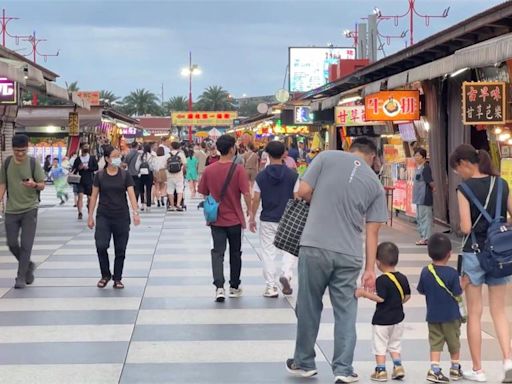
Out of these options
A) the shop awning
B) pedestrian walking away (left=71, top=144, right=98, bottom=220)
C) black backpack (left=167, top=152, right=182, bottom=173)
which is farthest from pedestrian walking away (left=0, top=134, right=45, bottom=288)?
black backpack (left=167, top=152, right=182, bottom=173)

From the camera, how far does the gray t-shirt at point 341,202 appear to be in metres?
6.17

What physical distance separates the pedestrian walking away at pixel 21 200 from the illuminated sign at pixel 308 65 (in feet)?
197

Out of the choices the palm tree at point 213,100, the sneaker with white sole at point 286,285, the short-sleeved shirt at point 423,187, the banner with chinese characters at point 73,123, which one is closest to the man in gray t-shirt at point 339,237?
the sneaker with white sole at point 286,285

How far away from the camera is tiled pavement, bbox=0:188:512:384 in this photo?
6.71 m

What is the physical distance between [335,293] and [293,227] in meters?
0.79

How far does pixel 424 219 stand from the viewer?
14.8m

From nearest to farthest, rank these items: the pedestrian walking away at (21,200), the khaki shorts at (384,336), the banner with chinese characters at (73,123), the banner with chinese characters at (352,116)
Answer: the khaki shorts at (384,336), the pedestrian walking away at (21,200), the banner with chinese characters at (352,116), the banner with chinese characters at (73,123)

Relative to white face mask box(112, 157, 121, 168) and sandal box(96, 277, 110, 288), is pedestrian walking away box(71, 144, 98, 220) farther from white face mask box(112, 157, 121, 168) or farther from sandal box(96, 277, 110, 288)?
sandal box(96, 277, 110, 288)

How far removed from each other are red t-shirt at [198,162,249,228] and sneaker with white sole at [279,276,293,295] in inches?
30.5

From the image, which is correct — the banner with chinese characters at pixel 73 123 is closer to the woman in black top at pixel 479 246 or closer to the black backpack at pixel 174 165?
the black backpack at pixel 174 165

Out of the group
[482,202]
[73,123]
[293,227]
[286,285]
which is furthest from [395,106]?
[73,123]

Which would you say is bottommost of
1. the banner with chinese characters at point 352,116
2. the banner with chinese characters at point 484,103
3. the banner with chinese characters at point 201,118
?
the banner with chinese characters at point 484,103

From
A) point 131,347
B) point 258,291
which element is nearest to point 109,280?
point 258,291

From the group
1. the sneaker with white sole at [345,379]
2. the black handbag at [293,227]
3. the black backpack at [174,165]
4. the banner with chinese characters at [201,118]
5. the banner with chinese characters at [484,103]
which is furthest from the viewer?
the banner with chinese characters at [201,118]
